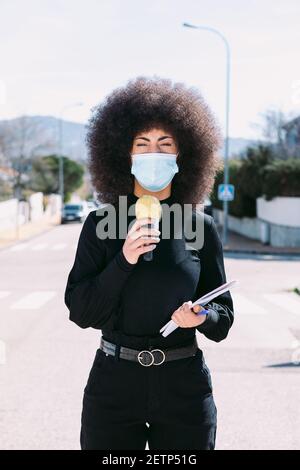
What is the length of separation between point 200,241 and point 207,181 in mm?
533

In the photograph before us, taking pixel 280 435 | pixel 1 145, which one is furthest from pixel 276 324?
pixel 1 145

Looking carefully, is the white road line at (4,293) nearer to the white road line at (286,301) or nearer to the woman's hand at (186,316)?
the white road line at (286,301)

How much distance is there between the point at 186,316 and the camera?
9.39 ft

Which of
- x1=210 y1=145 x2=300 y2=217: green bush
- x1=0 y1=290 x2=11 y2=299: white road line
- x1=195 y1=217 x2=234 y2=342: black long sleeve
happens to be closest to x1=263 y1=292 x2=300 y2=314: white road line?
x1=0 y1=290 x2=11 y2=299: white road line

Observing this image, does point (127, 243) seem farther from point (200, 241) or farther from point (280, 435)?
point (280, 435)

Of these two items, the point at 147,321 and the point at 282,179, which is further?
the point at 282,179

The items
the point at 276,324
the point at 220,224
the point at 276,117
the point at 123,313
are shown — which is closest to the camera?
the point at 123,313

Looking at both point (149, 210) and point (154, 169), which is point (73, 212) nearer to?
point (154, 169)

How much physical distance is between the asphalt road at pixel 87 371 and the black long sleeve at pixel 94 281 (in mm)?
2502

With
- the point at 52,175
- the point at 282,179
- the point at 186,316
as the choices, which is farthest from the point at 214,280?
the point at 52,175

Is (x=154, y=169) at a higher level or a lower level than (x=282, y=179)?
higher

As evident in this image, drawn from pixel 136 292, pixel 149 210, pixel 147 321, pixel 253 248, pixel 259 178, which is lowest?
pixel 253 248

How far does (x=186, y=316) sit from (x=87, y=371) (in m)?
4.83

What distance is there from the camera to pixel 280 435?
215 inches
